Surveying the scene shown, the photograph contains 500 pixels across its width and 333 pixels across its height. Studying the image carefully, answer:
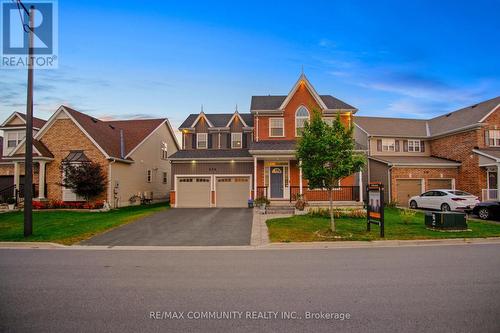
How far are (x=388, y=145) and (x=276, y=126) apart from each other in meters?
12.9

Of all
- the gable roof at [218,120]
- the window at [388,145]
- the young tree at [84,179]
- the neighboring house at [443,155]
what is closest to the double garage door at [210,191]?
the gable roof at [218,120]

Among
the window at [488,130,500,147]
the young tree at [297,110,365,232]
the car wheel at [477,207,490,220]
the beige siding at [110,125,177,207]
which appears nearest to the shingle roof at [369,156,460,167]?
the window at [488,130,500,147]

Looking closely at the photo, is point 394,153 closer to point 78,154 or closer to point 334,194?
point 334,194

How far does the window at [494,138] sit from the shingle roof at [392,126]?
17.9 ft

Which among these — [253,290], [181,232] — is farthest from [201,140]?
[253,290]

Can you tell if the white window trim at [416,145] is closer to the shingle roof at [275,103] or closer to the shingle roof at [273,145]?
the shingle roof at [275,103]

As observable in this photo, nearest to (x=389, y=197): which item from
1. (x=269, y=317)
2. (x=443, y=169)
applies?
(x=443, y=169)

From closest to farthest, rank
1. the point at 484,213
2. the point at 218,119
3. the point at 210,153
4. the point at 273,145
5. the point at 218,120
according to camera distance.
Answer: the point at 484,213, the point at 273,145, the point at 210,153, the point at 218,120, the point at 218,119

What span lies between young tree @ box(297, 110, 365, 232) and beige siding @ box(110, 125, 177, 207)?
612 inches

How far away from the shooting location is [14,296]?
19.2 feet

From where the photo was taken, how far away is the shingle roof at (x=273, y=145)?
74.4 ft

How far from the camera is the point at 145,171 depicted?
29.9 metres

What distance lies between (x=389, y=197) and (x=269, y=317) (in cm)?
2440

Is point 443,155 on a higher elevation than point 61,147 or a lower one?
lower
